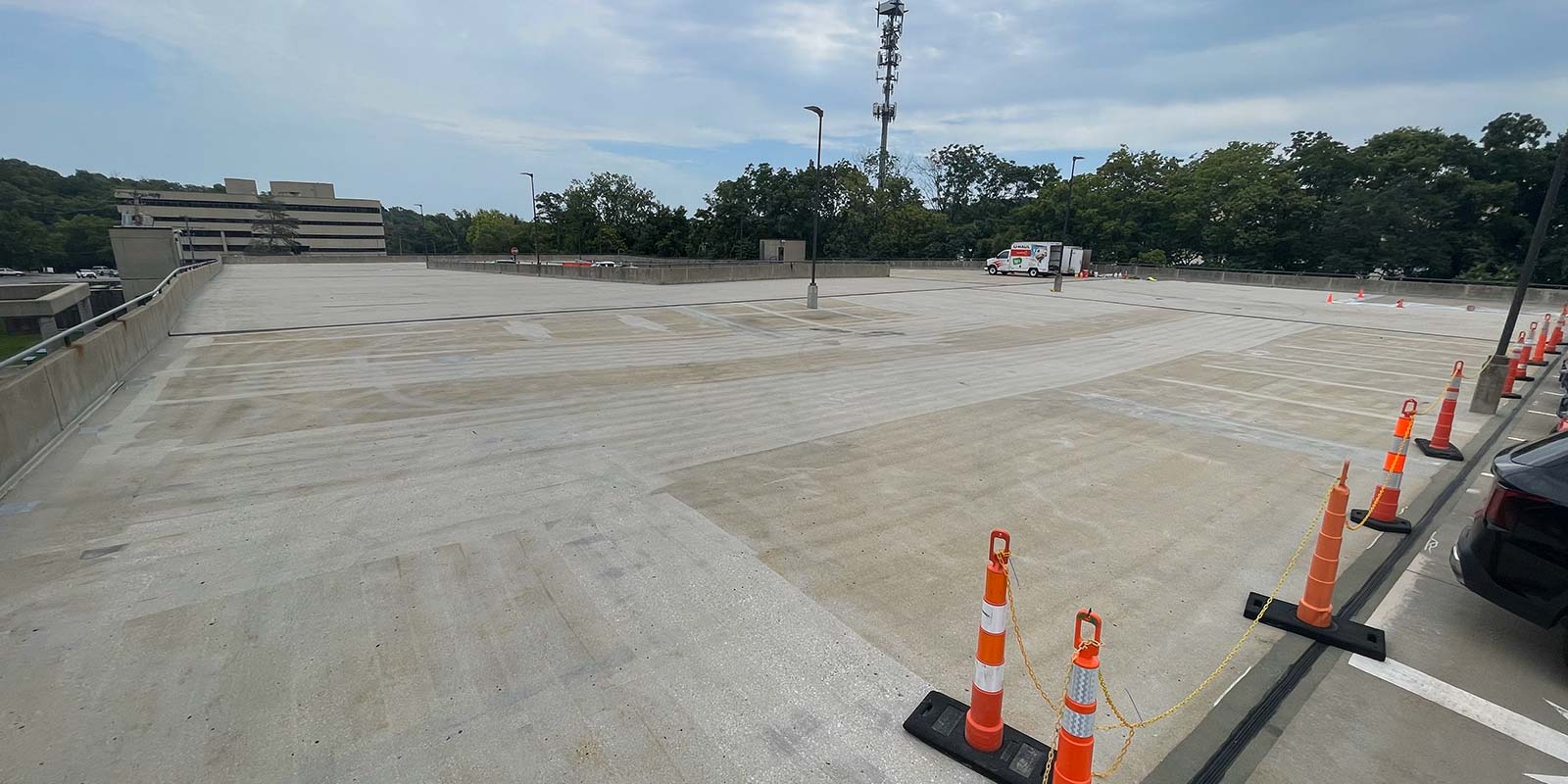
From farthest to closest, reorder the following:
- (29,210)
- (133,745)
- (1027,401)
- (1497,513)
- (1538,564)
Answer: (29,210)
(1027,401)
(1497,513)
(1538,564)
(133,745)

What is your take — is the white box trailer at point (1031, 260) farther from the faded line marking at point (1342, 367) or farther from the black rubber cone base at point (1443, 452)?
the black rubber cone base at point (1443, 452)

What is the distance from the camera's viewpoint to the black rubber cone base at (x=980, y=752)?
307 centimetres

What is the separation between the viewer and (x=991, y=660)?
9.96 ft

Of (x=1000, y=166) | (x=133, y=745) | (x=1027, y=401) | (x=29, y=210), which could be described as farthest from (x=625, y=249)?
(x=29, y=210)

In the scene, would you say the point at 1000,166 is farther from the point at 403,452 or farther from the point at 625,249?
the point at 403,452

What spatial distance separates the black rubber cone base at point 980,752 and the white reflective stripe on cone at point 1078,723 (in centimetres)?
61

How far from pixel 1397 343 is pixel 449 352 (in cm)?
2632

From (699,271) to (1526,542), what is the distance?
104ft

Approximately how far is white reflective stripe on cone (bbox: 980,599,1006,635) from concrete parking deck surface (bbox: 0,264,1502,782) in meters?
0.82

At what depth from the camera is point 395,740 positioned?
321 cm

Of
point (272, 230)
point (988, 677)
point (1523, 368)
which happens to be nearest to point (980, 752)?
point (988, 677)

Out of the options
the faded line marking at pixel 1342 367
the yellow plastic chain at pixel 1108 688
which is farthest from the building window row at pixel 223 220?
the yellow plastic chain at pixel 1108 688

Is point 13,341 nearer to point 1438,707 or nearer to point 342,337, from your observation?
point 342,337

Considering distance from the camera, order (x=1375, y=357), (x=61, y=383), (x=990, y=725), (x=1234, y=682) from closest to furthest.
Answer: (x=990, y=725)
(x=1234, y=682)
(x=61, y=383)
(x=1375, y=357)
